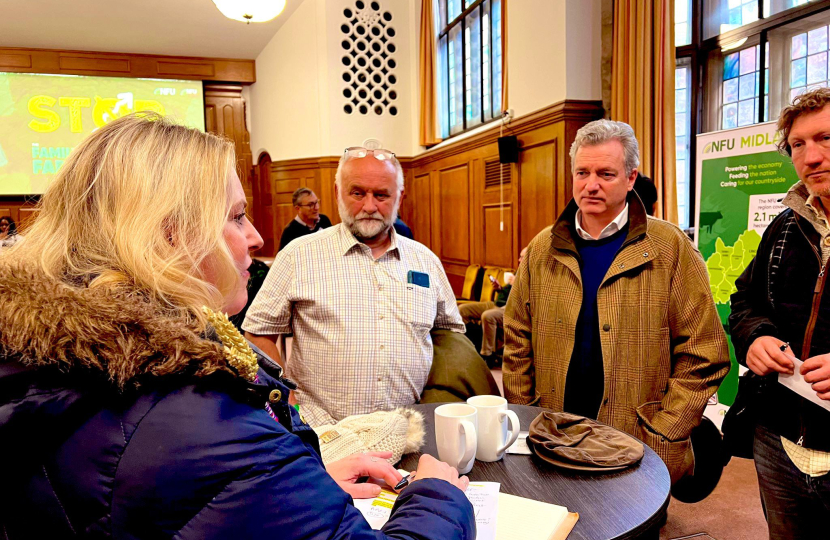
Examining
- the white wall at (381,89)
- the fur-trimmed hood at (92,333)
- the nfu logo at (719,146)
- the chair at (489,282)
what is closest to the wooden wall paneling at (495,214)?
the chair at (489,282)

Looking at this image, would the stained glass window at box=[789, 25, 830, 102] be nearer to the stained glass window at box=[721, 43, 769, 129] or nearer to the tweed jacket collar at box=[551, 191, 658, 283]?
the stained glass window at box=[721, 43, 769, 129]

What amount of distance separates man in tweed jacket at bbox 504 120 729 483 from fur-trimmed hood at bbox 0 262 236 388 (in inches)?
53.1

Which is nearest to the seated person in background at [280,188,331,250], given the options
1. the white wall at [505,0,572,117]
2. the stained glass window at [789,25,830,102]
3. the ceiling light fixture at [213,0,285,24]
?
the white wall at [505,0,572,117]

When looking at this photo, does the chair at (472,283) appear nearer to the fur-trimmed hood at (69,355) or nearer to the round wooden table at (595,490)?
the round wooden table at (595,490)

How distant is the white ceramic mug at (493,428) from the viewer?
1178mm

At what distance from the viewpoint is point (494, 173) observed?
6.12 metres

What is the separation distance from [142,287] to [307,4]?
8.69 metres

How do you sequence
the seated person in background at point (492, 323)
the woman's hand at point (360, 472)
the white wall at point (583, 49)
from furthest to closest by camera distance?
1. the seated person in background at point (492, 323)
2. the white wall at point (583, 49)
3. the woman's hand at point (360, 472)

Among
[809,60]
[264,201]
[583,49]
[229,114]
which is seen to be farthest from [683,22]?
[229,114]

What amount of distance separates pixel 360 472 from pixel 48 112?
10473 mm

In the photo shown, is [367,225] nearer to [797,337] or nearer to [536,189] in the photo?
[797,337]

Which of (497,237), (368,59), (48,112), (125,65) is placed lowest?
(497,237)

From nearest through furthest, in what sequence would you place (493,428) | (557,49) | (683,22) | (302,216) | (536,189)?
(493,428) → (683,22) → (557,49) → (536,189) → (302,216)

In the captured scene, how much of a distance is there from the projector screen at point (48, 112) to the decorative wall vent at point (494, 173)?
5.47 m
